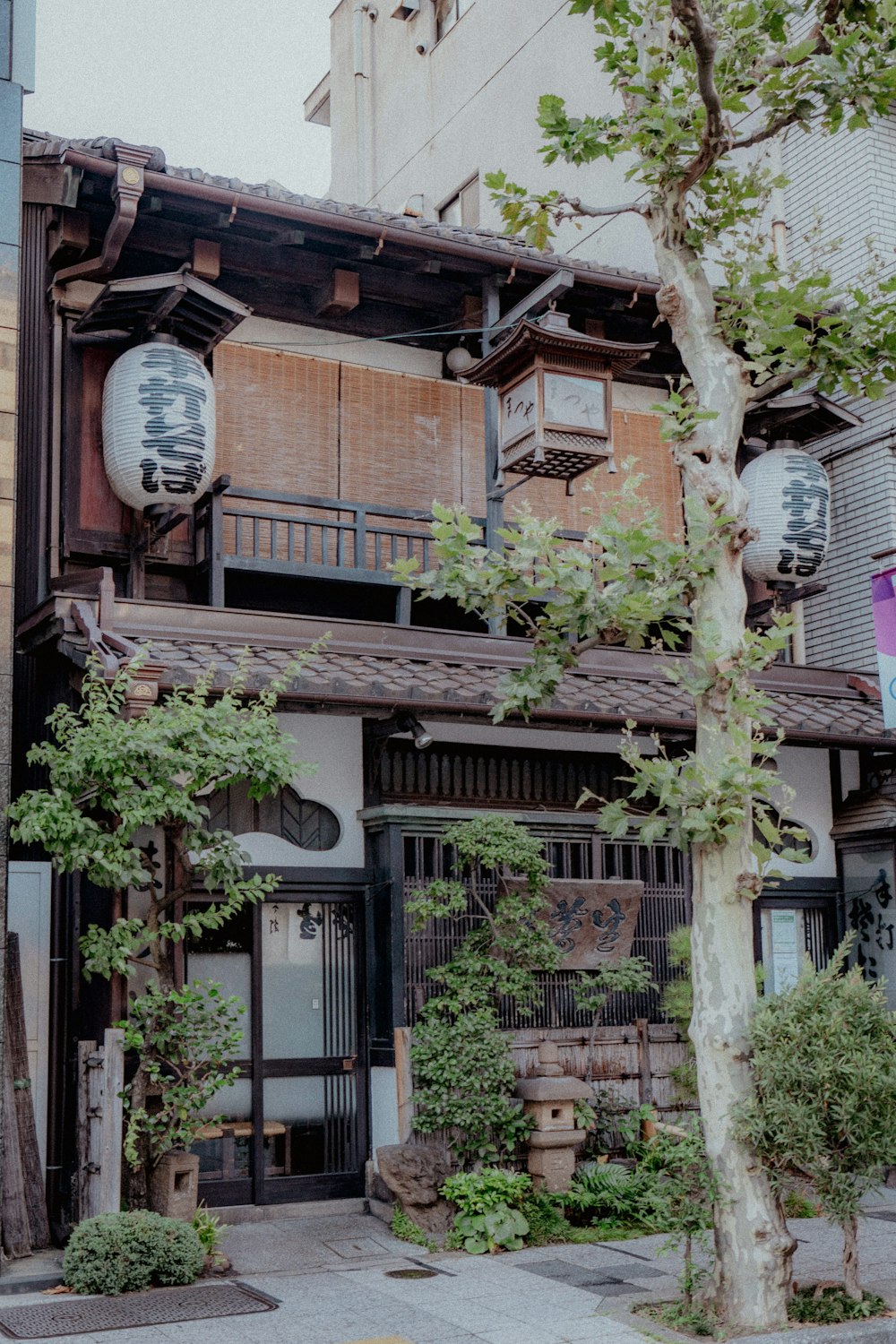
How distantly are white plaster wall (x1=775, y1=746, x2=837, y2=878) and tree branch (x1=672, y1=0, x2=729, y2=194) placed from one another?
7343mm

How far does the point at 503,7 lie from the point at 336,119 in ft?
19.6

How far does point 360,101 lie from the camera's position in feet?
84.4

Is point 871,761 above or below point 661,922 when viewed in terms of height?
above

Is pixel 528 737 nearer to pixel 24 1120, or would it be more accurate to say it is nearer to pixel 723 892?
pixel 723 892

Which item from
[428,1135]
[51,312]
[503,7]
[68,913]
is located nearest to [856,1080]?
[428,1135]

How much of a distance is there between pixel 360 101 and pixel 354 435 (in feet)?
46.6

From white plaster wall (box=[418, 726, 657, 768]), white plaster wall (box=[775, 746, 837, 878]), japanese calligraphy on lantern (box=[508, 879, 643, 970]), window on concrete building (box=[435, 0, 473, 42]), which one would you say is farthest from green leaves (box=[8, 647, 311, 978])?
window on concrete building (box=[435, 0, 473, 42])

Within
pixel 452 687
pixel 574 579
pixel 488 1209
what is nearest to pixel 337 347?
pixel 452 687

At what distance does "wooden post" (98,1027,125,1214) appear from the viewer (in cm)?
950

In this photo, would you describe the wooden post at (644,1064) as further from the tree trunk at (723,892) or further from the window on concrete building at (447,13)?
the window on concrete building at (447,13)

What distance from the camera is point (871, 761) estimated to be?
14.7 m

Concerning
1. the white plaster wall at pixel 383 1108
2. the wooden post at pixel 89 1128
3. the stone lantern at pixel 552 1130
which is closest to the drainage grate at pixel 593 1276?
the stone lantern at pixel 552 1130

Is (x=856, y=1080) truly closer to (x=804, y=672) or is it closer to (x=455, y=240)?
(x=804, y=672)

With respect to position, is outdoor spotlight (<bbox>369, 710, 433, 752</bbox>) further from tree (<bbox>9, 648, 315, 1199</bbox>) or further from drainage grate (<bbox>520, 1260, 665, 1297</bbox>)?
drainage grate (<bbox>520, 1260, 665, 1297</bbox>)
